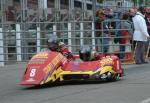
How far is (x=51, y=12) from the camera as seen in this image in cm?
1920

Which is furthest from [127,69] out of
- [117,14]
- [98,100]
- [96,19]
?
[98,100]

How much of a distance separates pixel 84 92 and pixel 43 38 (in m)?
7.06

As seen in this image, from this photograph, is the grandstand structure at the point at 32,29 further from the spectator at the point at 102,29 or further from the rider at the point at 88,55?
the rider at the point at 88,55

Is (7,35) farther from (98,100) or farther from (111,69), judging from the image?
(98,100)

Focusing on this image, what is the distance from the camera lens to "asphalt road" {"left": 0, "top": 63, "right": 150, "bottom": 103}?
30.1 ft

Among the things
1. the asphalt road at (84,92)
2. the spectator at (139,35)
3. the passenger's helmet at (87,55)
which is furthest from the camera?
the spectator at (139,35)

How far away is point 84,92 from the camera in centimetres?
1014

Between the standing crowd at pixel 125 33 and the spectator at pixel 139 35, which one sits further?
the standing crowd at pixel 125 33

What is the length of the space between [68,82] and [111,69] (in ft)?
3.61

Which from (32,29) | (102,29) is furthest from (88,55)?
(32,29)

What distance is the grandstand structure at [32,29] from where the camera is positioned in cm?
1725

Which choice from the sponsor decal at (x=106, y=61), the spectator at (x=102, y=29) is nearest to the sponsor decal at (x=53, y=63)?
the sponsor decal at (x=106, y=61)

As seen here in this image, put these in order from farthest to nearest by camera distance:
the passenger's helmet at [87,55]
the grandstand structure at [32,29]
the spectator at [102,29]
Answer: the grandstand structure at [32,29] < the spectator at [102,29] < the passenger's helmet at [87,55]

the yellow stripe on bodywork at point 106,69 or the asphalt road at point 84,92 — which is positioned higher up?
the yellow stripe on bodywork at point 106,69
